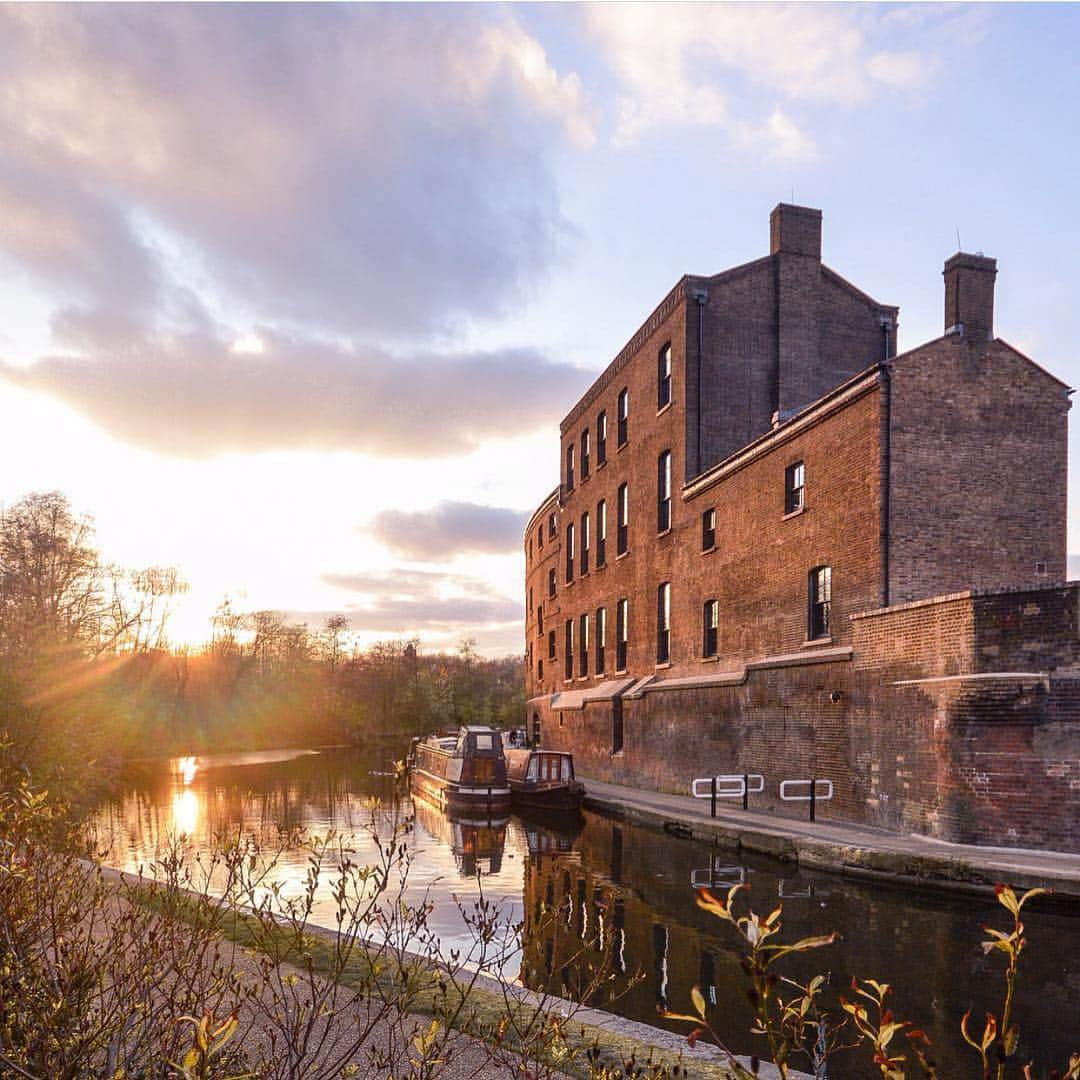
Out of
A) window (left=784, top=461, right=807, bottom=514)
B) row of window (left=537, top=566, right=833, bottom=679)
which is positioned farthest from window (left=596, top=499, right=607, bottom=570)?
window (left=784, top=461, right=807, bottom=514)

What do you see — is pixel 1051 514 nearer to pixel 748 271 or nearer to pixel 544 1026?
pixel 748 271

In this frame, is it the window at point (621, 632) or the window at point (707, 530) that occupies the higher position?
the window at point (707, 530)

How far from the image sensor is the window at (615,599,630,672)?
30469 mm

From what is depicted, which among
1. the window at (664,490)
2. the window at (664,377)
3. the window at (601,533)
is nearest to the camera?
the window at (664,490)

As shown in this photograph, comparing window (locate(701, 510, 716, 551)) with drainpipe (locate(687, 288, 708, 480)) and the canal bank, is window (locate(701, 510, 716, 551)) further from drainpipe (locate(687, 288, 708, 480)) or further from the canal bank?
the canal bank

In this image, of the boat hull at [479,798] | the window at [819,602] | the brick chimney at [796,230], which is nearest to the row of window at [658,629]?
the window at [819,602]

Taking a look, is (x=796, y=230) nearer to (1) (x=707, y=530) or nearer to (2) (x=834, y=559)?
(1) (x=707, y=530)

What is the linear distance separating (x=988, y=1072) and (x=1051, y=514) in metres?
18.8

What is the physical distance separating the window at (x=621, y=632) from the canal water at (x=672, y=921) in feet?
27.5

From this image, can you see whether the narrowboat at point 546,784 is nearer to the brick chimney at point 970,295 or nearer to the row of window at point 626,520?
the row of window at point 626,520

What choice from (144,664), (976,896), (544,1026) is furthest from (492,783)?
(144,664)

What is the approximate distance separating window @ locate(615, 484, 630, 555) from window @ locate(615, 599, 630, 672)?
1.79m

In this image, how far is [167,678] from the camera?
187 feet

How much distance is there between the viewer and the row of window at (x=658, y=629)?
19531 millimetres
